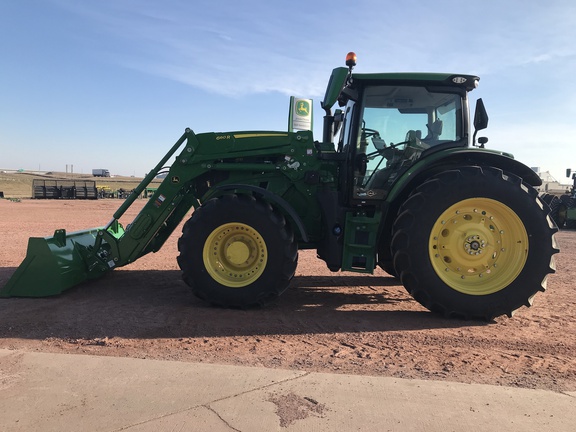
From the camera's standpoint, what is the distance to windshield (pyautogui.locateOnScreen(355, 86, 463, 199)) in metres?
4.80

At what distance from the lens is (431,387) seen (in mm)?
2824

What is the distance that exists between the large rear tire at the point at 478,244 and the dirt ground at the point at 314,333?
0.28 m

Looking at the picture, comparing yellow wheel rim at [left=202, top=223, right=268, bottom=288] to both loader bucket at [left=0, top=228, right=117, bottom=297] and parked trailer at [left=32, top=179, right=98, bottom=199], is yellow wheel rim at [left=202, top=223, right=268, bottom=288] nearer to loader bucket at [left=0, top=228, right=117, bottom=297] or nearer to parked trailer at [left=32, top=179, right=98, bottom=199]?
loader bucket at [left=0, top=228, right=117, bottom=297]

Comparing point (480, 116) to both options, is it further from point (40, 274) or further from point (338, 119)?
point (40, 274)

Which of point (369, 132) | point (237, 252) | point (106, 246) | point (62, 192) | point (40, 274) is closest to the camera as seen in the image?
point (237, 252)

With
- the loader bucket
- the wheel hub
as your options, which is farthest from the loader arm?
the wheel hub

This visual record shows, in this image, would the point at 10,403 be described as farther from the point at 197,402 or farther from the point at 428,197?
the point at 428,197

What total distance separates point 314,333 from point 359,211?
63.2 inches

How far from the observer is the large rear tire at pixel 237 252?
4.43 metres

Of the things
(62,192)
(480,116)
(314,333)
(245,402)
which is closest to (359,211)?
(314,333)

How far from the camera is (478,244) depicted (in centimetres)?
435

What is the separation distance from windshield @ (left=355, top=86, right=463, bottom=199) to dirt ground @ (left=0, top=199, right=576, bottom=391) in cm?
147

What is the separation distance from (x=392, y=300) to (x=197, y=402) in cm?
313

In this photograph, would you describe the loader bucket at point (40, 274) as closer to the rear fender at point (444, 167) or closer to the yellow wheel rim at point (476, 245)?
the rear fender at point (444, 167)
